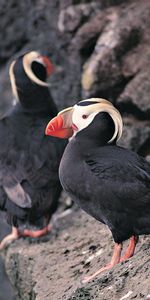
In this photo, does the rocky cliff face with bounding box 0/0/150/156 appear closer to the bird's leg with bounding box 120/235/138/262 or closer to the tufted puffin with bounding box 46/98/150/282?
the tufted puffin with bounding box 46/98/150/282

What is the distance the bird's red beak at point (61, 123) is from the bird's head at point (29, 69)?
2.01 meters

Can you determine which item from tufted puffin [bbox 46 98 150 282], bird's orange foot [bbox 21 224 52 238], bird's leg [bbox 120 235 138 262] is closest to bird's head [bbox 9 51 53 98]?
bird's orange foot [bbox 21 224 52 238]

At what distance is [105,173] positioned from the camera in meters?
5.32

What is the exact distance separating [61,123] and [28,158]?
1513 mm

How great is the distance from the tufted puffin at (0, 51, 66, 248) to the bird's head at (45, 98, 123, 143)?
1.36m

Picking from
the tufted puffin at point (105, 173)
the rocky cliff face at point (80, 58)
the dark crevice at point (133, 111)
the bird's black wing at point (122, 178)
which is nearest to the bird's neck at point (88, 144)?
the tufted puffin at point (105, 173)

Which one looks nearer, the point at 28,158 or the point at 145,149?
the point at 28,158

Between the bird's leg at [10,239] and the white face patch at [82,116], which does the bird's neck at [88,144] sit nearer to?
the white face patch at [82,116]

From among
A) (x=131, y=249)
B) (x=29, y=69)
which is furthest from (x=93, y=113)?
(x=29, y=69)

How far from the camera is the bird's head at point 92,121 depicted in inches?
217

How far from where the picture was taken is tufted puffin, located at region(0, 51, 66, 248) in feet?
23.1

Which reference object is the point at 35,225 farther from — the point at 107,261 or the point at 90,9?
the point at 90,9

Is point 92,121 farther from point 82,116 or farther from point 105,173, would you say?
point 105,173

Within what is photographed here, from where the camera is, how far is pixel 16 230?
726 cm
